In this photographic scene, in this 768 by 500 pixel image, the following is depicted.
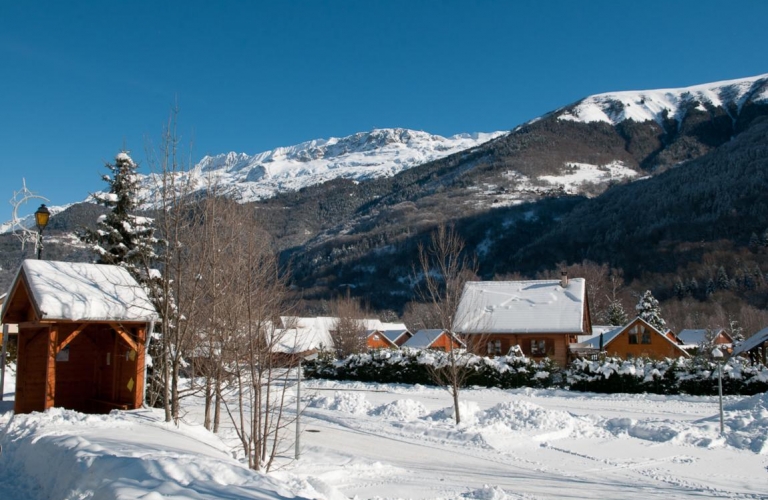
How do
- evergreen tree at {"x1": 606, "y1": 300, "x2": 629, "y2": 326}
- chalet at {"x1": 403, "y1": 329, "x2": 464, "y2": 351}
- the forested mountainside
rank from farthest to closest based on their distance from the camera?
the forested mountainside, evergreen tree at {"x1": 606, "y1": 300, "x2": 629, "y2": 326}, chalet at {"x1": 403, "y1": 329, "x2": 464, "y2": 351}

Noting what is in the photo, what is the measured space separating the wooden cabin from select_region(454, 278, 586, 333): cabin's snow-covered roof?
25.2m

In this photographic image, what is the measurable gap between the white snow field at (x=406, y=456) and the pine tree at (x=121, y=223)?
18.3 feet

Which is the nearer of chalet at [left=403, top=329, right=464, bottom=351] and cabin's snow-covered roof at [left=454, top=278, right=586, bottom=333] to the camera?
cabin's snow-covered roof at [left=454, top=278, right=586, bottom=333]

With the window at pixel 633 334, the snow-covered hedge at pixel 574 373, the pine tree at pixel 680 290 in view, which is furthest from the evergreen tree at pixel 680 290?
the snow-covered hedge at pixel 574 373

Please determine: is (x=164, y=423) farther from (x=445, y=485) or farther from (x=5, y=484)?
(x=445, y=485)

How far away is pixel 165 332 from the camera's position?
44.7 feet

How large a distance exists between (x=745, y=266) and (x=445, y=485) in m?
99.7

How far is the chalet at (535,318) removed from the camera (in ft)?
133

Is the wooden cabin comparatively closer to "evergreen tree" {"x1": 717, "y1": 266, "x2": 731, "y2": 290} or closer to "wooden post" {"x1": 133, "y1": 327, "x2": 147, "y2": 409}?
"wooden post" {"x1": 133, "y1": 327, "x2": 147, "y2": 409}

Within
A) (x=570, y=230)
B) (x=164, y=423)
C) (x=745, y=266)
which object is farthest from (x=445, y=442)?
(x=570, y=230)

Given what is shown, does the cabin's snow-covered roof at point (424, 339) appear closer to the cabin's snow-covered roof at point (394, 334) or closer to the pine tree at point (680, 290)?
the cabin's snow-covered roof at point (394, 334)

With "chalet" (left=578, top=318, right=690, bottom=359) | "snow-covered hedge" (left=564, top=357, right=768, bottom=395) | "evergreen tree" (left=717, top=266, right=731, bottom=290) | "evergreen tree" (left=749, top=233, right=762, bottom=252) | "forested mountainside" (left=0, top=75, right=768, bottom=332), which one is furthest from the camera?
"evergreen tree" (left=749, top=233, right=762, bottom=252)

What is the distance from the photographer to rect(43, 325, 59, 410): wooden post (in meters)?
14.2

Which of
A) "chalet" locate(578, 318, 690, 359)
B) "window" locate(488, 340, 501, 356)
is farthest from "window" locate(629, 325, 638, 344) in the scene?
"window" locate(488, 340, 501, 356)
